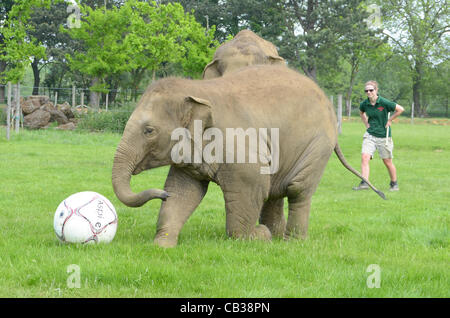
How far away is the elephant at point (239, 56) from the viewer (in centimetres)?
759

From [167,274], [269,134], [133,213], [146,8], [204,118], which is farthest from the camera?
[146,8]

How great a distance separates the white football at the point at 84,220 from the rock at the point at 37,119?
21976 millimetres

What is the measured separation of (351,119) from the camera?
190 ft

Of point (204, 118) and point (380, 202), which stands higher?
point (204, 118)

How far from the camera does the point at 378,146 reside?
12.0 meters

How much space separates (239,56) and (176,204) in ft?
8.44

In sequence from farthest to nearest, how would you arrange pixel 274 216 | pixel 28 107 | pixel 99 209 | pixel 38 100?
pixel 38 100, pixel 28 107, pixel 274 216, pixel 99 209

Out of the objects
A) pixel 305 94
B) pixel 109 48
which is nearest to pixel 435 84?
pixel 109 48

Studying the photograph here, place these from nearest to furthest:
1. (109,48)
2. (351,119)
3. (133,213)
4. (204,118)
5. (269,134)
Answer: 1. (204,118)
2. (269,134)
3. (133,213)
4. (109,48)
5. (351,119)

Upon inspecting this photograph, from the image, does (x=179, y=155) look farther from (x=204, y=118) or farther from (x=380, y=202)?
(x=380, y=202)

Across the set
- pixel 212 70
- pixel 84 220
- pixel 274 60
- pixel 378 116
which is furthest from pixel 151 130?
pixel 378 116

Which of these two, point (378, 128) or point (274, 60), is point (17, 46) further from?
point (274, 60)

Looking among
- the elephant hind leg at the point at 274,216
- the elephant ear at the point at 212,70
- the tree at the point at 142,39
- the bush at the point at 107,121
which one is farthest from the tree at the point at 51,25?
the elephant hind leg at the point at 274,216

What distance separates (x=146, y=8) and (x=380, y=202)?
21.3 metres
